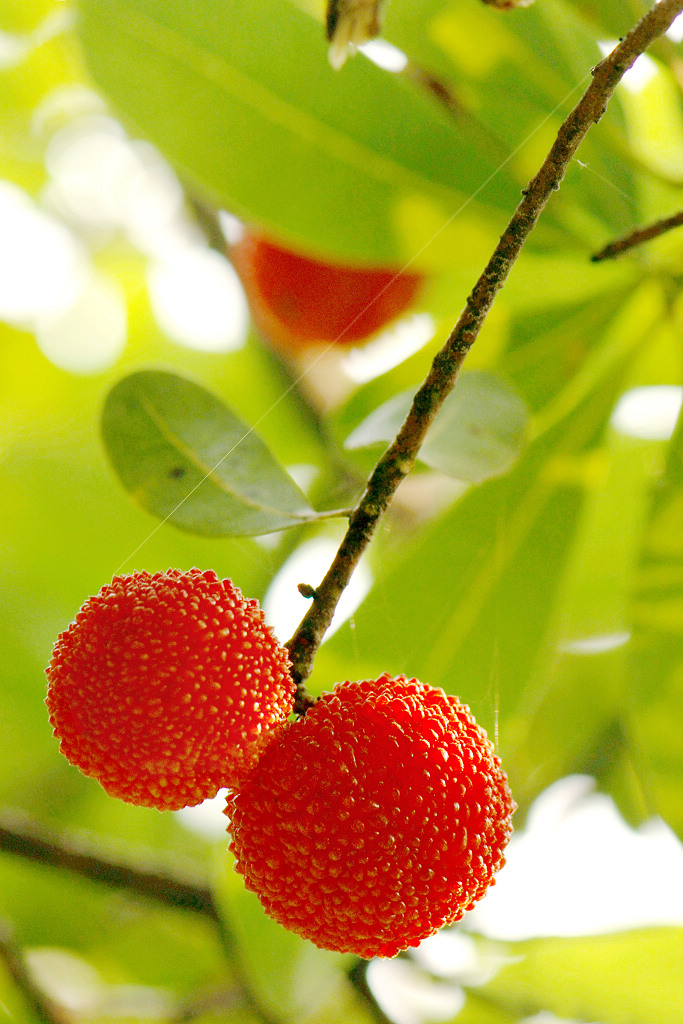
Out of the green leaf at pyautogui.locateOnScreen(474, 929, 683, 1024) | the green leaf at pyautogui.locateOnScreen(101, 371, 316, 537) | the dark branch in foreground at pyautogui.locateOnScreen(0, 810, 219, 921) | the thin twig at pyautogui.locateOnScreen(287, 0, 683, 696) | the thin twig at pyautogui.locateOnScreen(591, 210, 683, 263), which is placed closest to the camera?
the thin twig at pyautogui.locateOnScreen(287, 0, 683, 696)

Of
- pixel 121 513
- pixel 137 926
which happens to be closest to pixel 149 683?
pixel 121 513

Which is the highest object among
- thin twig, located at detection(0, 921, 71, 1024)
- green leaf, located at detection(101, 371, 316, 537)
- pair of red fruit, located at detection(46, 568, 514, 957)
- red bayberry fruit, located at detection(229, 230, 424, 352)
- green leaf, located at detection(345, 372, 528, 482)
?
red bayberry fruit, located at detection(229, 230, 424, 352)

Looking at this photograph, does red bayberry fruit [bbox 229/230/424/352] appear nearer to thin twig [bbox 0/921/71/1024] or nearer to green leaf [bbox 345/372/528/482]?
green leaf [bbox 345/372/528/482]

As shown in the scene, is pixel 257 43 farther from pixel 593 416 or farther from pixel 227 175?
pixel 593 416

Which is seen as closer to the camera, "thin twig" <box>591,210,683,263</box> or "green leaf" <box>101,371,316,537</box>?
"green leaf" <box>101,371,316,537</box>

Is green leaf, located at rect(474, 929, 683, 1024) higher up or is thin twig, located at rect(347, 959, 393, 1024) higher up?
green leaf, located at rect(474, 929, 683, 1024)

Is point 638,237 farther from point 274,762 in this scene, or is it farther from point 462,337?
point 274,762

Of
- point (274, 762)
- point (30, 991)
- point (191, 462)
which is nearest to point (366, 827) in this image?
point (274, 762)

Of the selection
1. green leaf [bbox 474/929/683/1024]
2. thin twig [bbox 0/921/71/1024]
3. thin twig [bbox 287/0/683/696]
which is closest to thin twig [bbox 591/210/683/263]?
thin twig [bbox 287/0/683/696]
